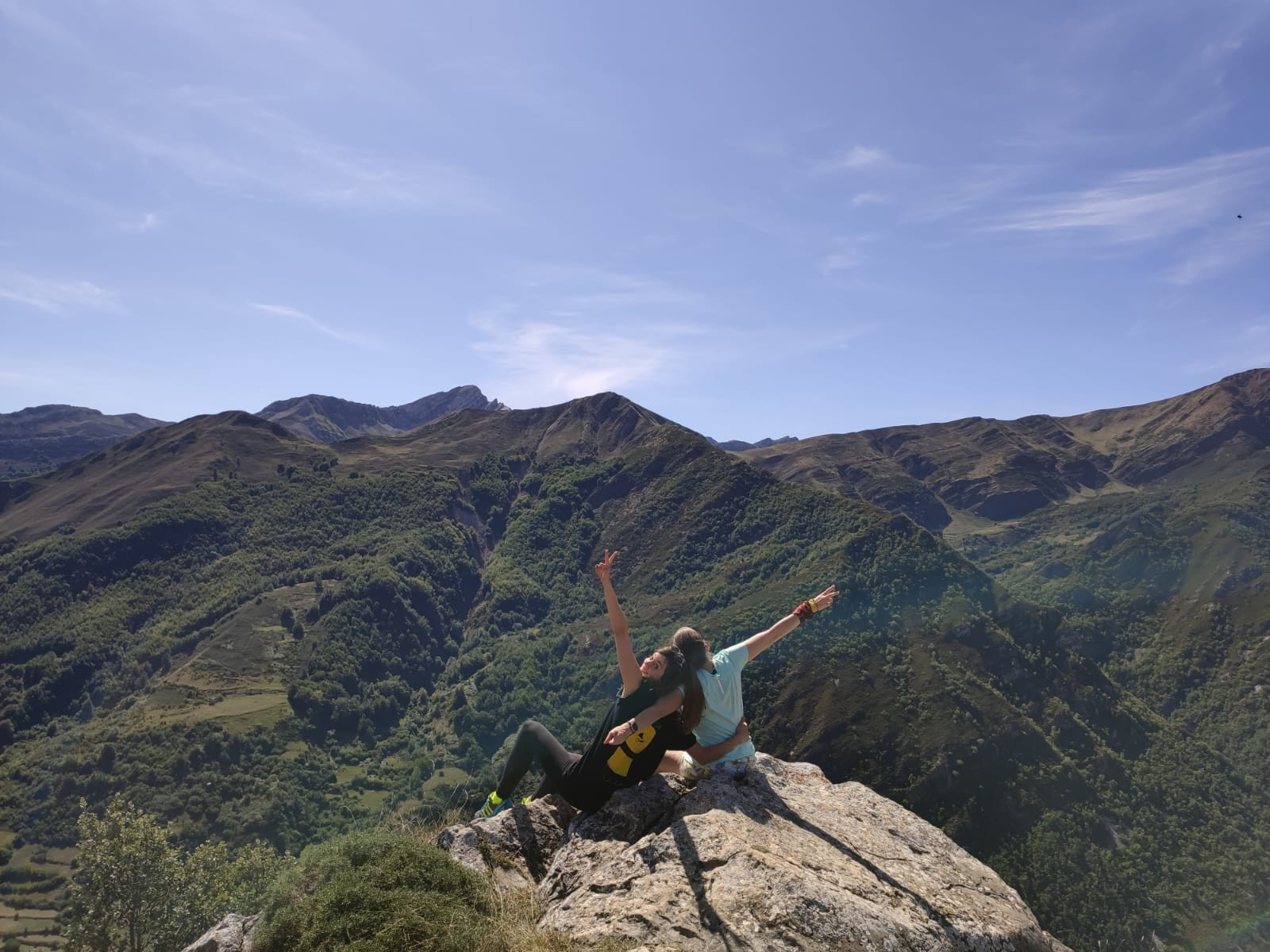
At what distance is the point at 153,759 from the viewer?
15538 centimetres

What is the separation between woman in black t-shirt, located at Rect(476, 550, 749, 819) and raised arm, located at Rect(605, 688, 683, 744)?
0.04 feet

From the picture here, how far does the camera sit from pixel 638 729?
9453 millimetres

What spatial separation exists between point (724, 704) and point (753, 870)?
2.78m

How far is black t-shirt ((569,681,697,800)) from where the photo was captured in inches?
390

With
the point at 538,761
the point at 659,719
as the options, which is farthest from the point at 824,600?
the point at 538,761

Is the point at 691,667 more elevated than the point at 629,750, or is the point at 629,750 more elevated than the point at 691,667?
the point at 691,667

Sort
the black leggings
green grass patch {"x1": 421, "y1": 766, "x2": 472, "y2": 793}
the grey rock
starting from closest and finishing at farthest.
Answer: the grey rock → the black leggings → green grass patch {"x1": 421, "y1": 766, "x2": 472, "y2": 793}

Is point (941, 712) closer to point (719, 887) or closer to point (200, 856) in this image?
point (200, 856)

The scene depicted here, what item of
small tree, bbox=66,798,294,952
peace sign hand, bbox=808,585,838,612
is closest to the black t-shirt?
peace sign hand, bbox=808,585,838,612

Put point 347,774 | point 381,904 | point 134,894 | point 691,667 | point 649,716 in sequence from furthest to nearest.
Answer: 1. point 347,774
2. point 134,894
3. point 691,667
4. point 649,716
5. point 381,904

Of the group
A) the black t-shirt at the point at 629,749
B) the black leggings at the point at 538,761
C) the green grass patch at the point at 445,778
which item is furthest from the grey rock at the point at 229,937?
the green grass patch at the point at 445,778

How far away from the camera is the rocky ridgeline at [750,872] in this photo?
743 cm

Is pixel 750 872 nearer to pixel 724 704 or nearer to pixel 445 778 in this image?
pixel 724 704

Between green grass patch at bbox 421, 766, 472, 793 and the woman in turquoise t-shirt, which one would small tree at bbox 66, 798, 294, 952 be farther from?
green grass patch at bbox 421, 766, 472, 793
